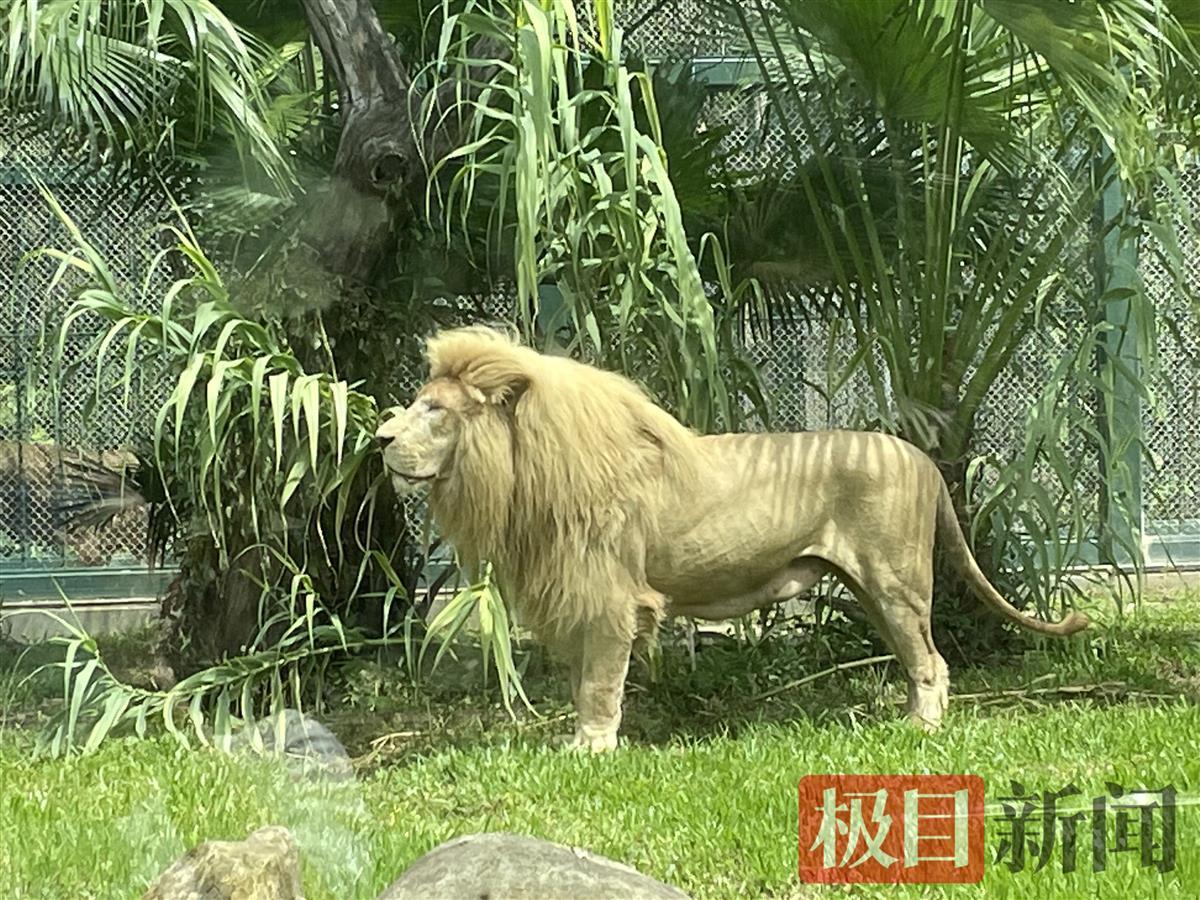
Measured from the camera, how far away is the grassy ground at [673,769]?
1463 mm

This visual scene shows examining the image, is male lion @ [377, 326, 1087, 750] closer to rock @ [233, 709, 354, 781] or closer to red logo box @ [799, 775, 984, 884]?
rock @ [233, 709, 354, 781]

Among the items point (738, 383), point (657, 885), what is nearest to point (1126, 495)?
point (738, 383)

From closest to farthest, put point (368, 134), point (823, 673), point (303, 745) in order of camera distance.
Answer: point (303, 745) → point (368, 134) → point (823, 673)

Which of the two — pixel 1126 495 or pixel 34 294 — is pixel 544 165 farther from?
pixel 1126 495

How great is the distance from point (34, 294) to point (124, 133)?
1.09 feet

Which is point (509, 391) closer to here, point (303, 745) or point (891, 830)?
point (303, 745)

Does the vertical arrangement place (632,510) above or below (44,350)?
below

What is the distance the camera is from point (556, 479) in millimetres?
2301

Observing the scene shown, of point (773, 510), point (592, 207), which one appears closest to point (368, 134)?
point (592, 207)

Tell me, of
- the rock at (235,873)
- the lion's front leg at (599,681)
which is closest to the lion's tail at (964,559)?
the lion's front leg at (599,681)

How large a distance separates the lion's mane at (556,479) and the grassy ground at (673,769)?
0.14m

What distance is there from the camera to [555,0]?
2025 mm

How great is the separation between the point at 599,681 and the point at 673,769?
0.35 meters

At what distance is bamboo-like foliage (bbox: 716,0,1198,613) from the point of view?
93.0 inches
